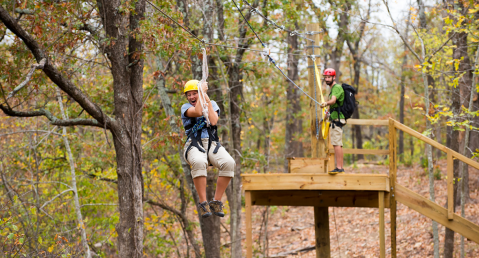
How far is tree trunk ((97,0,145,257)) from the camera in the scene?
7605 millimetres

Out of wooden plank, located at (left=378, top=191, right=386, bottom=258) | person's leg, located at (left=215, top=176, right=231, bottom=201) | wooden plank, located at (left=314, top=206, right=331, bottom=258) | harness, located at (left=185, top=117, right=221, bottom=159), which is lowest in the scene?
wooden plank, located at (left=314, top=206, right=331, bottom=258)

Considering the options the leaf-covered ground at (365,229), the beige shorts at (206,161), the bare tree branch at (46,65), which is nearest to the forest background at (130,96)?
the bare tree branch at (46,65)

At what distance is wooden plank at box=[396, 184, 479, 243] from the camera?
7.08 m

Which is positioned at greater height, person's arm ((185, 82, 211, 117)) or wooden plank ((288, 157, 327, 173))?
person's arm ((185, 82, 211, 117))

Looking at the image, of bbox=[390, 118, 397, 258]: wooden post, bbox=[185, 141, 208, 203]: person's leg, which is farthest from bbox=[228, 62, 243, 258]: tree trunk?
bbox=[185, 141, 208, 203]: person's leg

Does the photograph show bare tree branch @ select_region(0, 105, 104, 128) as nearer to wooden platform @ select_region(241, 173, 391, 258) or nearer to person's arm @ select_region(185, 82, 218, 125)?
wooden platform @ select_region(241, 173, 391, 258)

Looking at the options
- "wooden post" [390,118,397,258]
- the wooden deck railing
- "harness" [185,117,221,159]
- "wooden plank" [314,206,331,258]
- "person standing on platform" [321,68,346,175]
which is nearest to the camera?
"harness" [185,117,221,159]

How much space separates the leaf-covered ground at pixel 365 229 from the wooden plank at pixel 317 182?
6068 millimetres

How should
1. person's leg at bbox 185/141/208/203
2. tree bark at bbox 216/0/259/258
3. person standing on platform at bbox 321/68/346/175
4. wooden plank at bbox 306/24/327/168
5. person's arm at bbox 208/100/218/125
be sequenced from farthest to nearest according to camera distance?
tree bark at bbox 216/0/259/258
wooden plank at bbox 306/24/327/168
person standing on platform at bbox 321/68/346/175
person's leg at bbox 185/141/208/203
person's arm at bbox 208/100/218/125

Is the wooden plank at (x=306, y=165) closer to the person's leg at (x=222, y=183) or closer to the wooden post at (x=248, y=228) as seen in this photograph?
the wooden post at (x=248, y=228)

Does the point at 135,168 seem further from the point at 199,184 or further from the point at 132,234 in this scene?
the point at 199,184

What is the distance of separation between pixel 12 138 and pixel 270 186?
10359mm

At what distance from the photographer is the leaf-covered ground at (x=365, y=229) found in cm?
1281

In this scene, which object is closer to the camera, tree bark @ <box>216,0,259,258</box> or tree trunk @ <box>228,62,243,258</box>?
tree bark @ <box>216,0,259,258</box>
